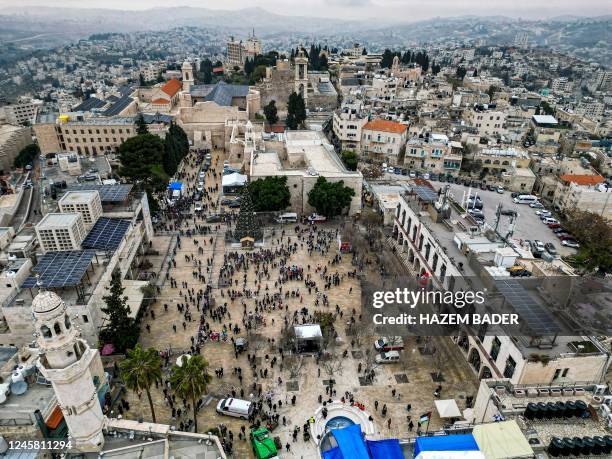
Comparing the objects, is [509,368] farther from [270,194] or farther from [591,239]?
[270,194]

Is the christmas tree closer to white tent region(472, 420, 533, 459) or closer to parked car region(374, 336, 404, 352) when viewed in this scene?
parked car region(374, 336, 404, 352)

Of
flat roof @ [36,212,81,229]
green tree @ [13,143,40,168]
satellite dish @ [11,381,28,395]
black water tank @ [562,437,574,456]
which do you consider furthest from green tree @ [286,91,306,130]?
black water tank @ [562,437,574,456]

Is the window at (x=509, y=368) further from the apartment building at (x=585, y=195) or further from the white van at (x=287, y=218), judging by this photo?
the apartment building at (x=585, y=195)

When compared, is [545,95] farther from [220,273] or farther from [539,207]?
[220,273]

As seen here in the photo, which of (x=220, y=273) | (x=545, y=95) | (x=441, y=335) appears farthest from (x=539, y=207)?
(x=545, y=95)

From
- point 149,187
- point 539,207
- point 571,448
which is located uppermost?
point 571,448

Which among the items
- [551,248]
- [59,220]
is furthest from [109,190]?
[551,248]
